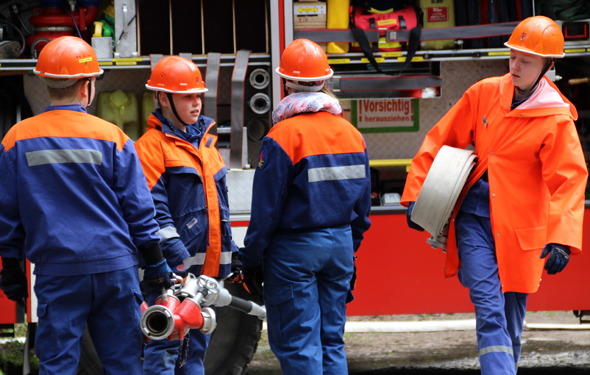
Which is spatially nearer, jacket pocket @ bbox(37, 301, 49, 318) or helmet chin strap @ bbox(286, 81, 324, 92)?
jacket pocket @ bbox(37, 301, 49, 318)

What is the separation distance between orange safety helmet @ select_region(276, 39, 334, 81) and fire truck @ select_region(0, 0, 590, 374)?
4.32 ft

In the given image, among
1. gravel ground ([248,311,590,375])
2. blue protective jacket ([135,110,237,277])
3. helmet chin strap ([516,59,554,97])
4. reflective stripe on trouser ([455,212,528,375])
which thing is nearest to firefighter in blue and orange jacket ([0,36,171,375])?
blue protective jacket ([135,110,237,277])

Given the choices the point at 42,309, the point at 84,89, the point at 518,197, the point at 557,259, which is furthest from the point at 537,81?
the point at 42,309

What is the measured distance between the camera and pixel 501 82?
3746mm

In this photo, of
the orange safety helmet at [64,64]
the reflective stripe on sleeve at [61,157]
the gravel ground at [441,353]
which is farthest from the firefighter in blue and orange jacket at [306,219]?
the gravel ground at [441,353]

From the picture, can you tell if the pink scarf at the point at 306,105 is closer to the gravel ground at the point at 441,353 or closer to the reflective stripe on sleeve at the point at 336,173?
the reflective stripe on sleeve at the point at 336,173

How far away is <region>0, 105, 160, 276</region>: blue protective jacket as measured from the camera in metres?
2.86

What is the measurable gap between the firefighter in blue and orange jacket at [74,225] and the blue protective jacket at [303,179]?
1.67 ft

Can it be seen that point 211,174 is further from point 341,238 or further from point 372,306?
point 372,306

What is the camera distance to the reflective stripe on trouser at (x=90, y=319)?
113 inches

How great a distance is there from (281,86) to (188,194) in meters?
1.53

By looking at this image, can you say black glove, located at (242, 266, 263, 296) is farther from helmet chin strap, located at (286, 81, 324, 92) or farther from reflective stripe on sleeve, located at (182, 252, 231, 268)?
helmet chin strap, located at (286, 81, 324, 92)

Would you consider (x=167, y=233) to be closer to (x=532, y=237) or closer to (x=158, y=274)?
(x=158, y=274)

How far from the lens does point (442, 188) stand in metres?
3.69
